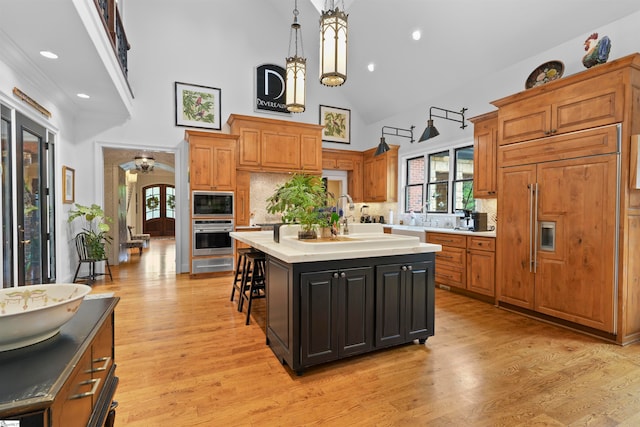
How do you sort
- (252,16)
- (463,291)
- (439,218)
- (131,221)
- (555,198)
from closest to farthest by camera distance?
(555,198) → (463,291) → (439,218) → (252,16) → (131,221)

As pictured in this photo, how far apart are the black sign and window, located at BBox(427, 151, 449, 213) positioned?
3.25 meters

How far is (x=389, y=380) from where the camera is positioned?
91.0 inches

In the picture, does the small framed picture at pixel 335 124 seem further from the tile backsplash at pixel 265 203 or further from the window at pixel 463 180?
the window at pixel 463 180

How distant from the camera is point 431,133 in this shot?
4.41 m

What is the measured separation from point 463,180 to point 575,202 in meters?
2.33

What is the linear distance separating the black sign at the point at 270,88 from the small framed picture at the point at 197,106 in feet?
2.74

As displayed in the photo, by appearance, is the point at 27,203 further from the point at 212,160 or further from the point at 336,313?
the point at 336,313

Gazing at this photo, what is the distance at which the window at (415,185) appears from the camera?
6395 millimetres

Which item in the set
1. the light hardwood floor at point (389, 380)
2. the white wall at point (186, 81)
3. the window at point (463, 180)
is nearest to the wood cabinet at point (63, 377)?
the light hardwood floor at point (389, 380)

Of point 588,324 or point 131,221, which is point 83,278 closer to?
point 588,324

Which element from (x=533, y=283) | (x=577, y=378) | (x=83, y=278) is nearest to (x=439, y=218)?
(x=533, y=283)

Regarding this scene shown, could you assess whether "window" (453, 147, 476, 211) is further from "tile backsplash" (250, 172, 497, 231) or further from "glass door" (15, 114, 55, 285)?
"glass door" (15, 114, 55, 285)

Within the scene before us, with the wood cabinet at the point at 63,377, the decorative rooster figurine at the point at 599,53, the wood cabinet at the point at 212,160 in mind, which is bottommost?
the wood cabinet at the point at 63,377

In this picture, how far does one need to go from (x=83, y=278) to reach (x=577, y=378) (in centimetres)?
669
